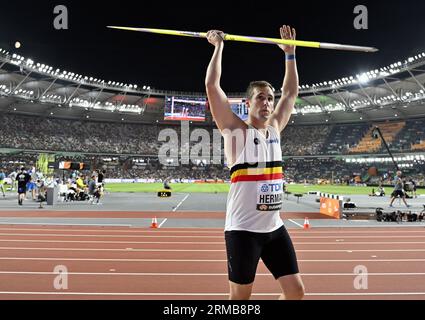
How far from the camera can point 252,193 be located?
2.89 meters

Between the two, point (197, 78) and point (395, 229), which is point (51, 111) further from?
point (395, 229)

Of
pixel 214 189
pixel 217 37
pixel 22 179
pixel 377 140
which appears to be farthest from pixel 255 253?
pixel 377 140

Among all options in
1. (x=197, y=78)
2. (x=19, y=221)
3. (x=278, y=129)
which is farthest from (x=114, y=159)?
(x=278, y=129)

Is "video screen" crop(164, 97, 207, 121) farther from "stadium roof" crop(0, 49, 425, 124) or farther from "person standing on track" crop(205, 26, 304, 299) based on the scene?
"person standing on track" crop(205, 26, 304, 299)

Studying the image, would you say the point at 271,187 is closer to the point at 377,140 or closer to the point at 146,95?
the point at 377,140

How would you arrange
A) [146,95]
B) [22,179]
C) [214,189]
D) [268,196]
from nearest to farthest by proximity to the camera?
[268,196] → [22,179] → [214,189] → [146,95]

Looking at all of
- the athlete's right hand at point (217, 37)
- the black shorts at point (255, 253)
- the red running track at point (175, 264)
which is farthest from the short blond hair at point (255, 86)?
the red running track at point (175, 264)

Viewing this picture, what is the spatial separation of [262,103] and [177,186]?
5151 centimetres

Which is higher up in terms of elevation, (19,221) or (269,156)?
(269,156)

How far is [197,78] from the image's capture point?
60.6m

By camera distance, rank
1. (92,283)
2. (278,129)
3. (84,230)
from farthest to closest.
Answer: (84,230) < (92,283) < (278,129)

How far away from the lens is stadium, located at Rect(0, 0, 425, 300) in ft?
21.0

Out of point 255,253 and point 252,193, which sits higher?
point 252,193

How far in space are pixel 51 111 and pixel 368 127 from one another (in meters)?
65.0
